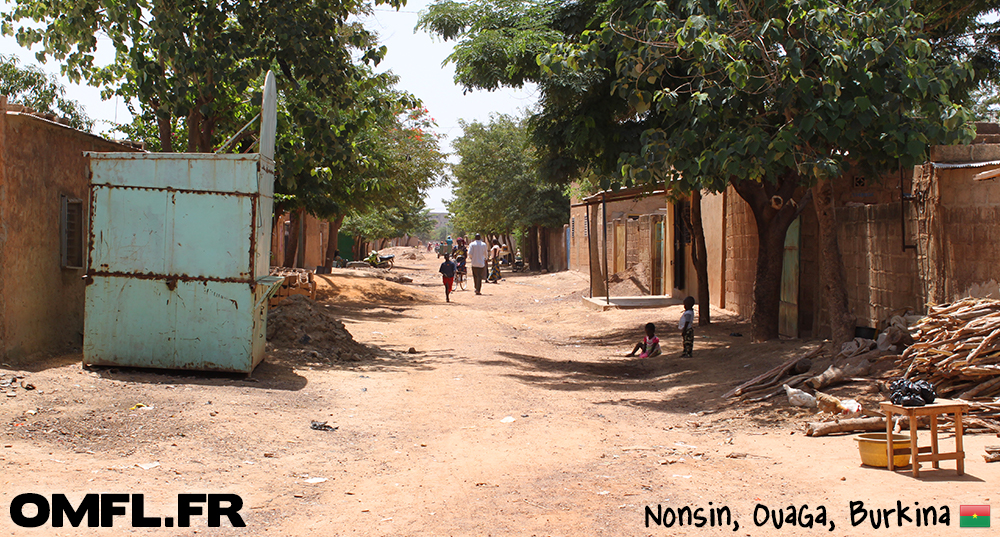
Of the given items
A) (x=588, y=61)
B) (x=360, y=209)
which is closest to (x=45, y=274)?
(x=588, y=61)

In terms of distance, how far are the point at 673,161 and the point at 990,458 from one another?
4.30 meters

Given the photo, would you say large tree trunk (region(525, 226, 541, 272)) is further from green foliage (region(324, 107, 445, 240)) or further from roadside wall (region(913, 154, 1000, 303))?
roadside wall (region(913, 154, 1000, 303))

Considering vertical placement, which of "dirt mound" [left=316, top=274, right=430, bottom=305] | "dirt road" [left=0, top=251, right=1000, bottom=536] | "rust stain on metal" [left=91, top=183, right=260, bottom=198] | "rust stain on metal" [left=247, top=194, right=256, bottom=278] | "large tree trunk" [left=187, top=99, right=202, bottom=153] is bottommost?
"dirt road" [left=0, top=251, right=1000, bottom=536]

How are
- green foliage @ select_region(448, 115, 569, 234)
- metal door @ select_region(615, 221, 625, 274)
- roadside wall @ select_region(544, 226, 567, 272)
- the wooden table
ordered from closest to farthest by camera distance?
the wooden table
metal door @ select_region(615, 221, 625, 274)
green foliage @ select_region(448, 115, 569, 234)
roadside wall @ select_region(544, 226, 567, 272)

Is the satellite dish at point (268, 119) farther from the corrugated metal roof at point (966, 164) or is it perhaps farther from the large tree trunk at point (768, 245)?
the corrugated metal roof at point (966, 164)

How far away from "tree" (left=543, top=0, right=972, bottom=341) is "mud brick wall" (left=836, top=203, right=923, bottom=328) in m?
0.76

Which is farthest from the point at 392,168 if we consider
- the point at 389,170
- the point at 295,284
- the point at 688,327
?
the point at 688,327

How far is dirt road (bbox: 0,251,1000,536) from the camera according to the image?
13.6ft

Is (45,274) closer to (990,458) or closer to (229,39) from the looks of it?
(229,39)

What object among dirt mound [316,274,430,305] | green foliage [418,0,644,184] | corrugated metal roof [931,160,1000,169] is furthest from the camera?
dirt mound [316,274,430,305]

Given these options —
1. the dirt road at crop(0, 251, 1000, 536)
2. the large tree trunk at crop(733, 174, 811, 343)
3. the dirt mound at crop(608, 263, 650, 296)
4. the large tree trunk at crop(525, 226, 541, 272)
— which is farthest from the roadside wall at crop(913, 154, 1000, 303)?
the large tree trunk at crop(525, 226, 541, 272)

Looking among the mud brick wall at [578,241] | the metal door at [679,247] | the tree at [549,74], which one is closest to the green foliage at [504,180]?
the mud brick wall at [578,241]

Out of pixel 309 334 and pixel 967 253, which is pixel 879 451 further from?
pixel 309 334

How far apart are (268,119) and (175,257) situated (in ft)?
5.61
